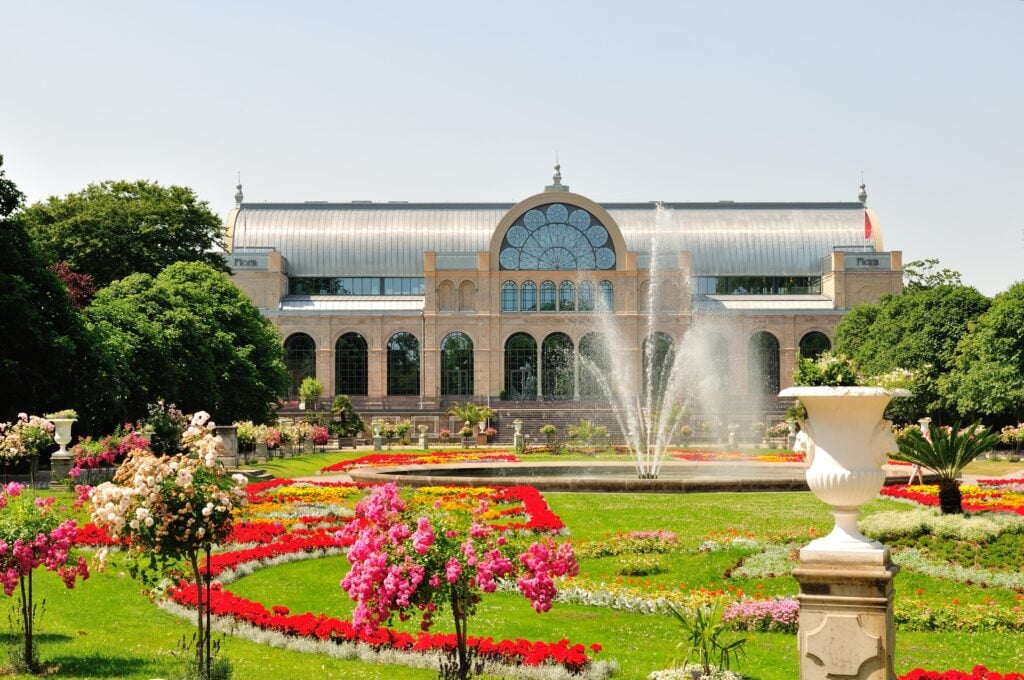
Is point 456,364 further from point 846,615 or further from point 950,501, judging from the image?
point 846,615

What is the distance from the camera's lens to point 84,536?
18641 millimetres

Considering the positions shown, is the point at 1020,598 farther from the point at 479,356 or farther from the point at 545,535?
the point at 479,356

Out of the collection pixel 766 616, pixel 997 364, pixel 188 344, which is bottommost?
pixel 766 616

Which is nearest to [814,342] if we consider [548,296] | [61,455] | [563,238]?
[548,296]

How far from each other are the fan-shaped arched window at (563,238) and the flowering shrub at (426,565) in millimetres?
65039

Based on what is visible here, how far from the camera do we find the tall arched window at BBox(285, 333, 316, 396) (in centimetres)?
7575

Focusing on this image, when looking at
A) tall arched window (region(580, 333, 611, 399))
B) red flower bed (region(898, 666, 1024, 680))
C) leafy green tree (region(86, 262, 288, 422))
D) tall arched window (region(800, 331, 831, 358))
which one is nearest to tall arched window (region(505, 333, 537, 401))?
tall arched window (region(580, 333, 611, 399))

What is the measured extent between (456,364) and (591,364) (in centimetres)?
876

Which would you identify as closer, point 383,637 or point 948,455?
point 383,637

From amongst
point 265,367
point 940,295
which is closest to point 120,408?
point 265,367

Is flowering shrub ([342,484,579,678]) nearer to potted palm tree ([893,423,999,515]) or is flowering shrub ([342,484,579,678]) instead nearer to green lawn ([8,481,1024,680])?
green lawn ([8,481,1024,680])

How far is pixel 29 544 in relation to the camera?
1091 centimetres

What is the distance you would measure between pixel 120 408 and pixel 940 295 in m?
39.0

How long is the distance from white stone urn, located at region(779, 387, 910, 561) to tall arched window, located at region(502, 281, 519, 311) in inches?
2616
